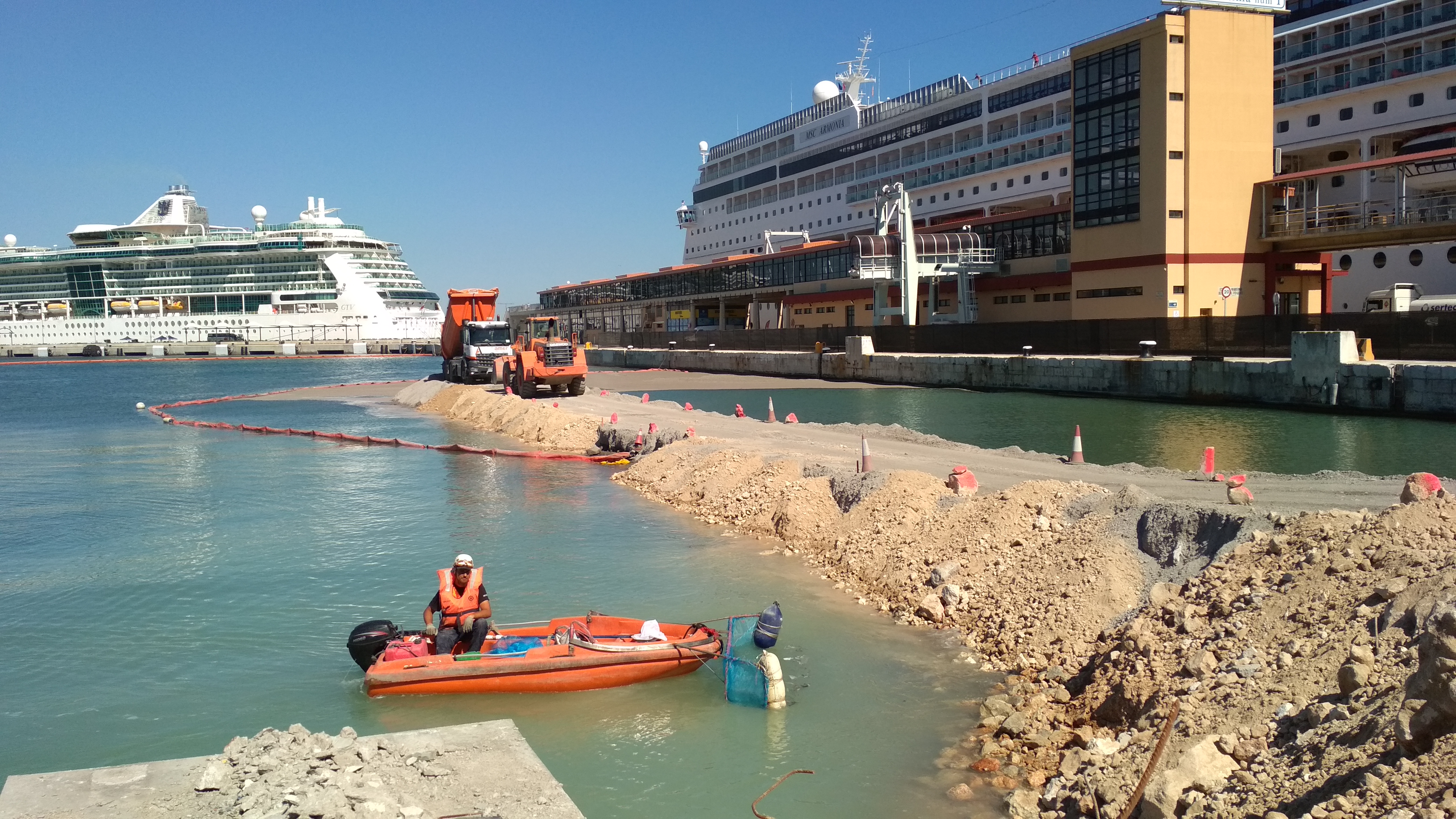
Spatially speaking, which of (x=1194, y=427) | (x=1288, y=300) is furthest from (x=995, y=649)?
(x=1288, y=300)

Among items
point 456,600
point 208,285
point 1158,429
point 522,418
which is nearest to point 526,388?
point 522,418

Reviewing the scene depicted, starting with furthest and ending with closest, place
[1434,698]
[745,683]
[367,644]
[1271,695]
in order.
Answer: [367,644]
[745,683]
[1271,695]
[1434,698]

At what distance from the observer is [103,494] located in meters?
22.0

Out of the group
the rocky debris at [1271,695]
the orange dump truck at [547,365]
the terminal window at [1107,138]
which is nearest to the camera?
the rocky debris at [1271,695]

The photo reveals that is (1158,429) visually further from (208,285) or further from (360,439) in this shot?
(208,285)

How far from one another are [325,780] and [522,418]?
87.1 ft

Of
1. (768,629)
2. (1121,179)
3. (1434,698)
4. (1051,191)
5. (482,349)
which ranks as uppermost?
(1051,191)

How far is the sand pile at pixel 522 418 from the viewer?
28812 millimetres

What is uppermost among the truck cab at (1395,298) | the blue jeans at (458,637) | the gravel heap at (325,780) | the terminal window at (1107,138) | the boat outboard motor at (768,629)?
the terminal window at (1107,138)

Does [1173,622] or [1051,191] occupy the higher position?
[1051,191]

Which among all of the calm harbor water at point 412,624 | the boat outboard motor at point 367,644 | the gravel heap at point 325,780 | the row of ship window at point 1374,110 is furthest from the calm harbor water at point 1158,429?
the row of ship window at point 1374,110

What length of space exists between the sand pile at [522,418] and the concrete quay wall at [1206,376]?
18147 millimetres

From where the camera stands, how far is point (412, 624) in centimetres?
1195

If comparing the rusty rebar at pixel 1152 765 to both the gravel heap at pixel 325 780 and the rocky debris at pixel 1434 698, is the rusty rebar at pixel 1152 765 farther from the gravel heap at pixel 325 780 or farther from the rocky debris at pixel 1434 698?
the gravel heap at pixel 325 780
